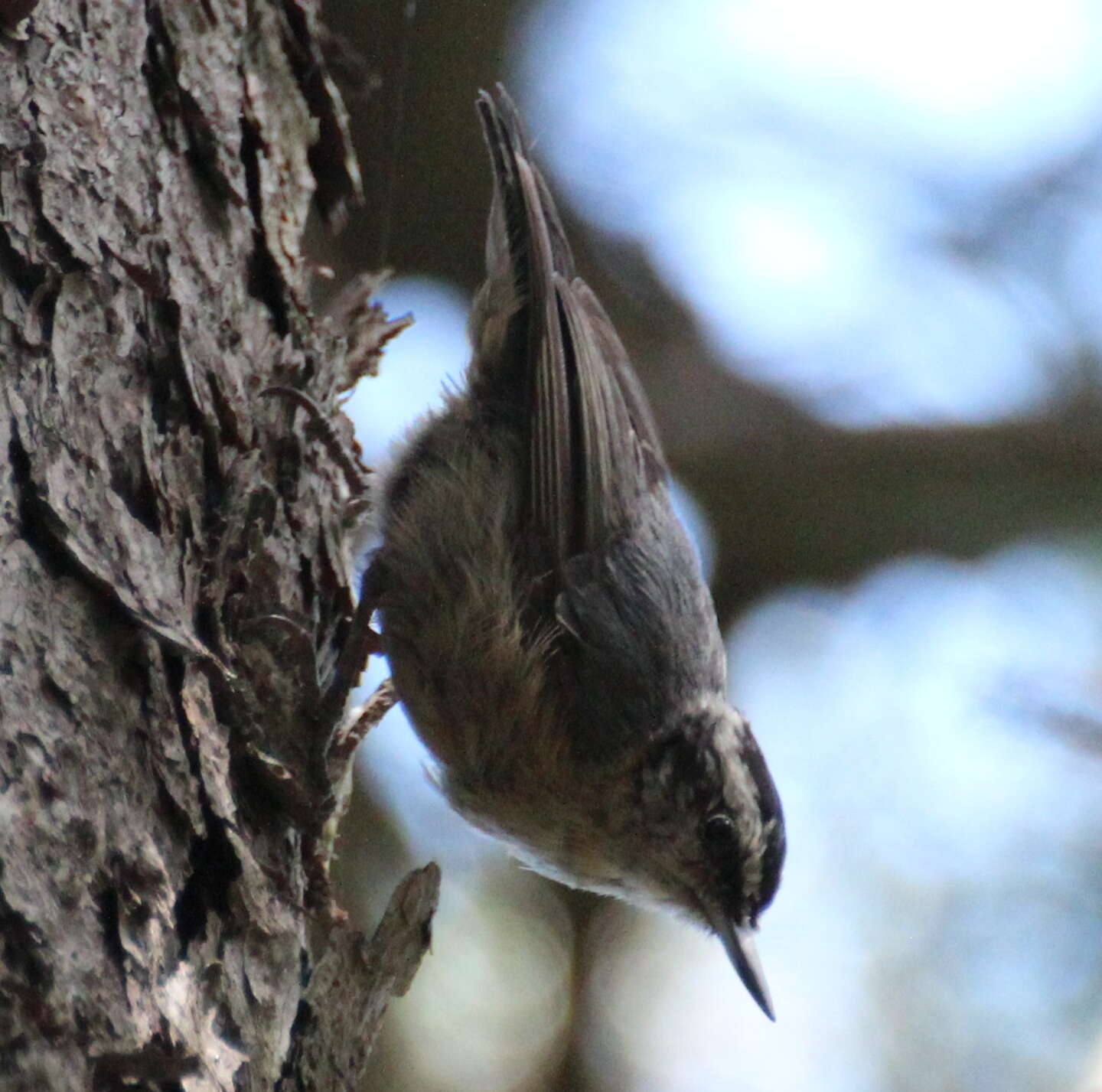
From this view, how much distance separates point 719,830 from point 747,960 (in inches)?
10.2

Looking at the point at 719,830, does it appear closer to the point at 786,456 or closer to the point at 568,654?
the point at 568,654

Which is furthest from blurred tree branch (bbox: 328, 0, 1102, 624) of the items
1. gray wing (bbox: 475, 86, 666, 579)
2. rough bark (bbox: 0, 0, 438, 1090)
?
rough bark (bbox: 0, 0, 438, 1090)

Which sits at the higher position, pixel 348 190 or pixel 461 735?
pixel 348 190

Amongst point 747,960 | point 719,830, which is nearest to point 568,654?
point 719,830

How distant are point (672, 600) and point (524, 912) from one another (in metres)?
1.53

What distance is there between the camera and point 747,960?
2.52 metres

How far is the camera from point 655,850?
2.57 meters

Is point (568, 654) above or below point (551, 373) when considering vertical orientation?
below

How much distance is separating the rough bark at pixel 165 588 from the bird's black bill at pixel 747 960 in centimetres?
87

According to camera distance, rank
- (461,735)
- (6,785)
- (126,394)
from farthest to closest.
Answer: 1. (461,735)
2. (126,394)
3. (6,785)

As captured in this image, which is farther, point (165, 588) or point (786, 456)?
point (786, 456)

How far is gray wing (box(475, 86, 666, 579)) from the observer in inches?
102

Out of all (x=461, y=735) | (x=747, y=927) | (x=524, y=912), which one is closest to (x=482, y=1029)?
(x=524, y=912)

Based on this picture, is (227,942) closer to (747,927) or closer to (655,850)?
(655,850)
